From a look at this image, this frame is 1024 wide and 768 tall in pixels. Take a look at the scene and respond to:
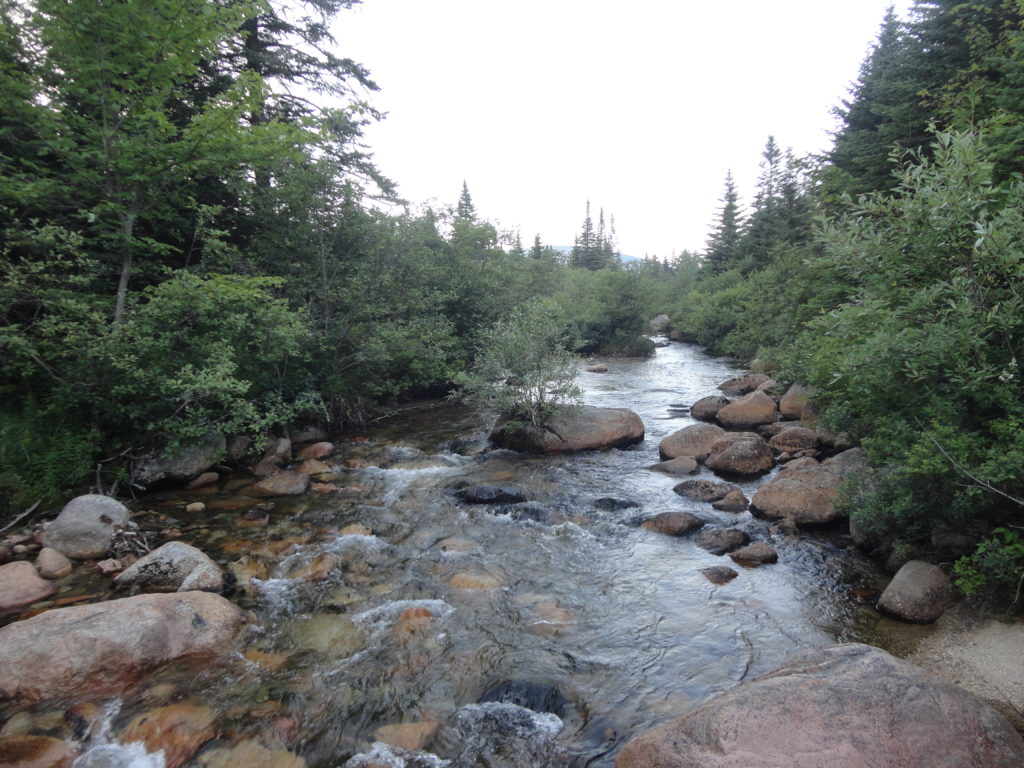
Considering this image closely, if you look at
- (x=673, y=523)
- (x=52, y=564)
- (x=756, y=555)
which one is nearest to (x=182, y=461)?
(x=52, y=564)

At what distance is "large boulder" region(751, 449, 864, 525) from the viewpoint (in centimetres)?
818

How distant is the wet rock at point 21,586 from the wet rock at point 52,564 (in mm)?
103

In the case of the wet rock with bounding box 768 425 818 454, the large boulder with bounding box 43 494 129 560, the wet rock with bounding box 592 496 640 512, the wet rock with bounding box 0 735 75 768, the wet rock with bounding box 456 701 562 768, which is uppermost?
the wet rock with bounding box 768 425 818 454

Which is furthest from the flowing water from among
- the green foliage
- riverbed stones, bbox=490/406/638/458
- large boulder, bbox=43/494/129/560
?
the green foliage

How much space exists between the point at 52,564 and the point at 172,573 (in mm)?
1592

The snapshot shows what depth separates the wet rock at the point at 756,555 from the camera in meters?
7.38

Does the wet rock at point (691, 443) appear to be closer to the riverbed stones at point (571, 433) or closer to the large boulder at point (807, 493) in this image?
the riverbed stones at point (571, 433)

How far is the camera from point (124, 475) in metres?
8.77

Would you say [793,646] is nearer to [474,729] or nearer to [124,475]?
[474,729]

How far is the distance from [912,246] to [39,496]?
1250 centimetres

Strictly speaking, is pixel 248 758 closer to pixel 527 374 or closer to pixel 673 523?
pixel 673 523

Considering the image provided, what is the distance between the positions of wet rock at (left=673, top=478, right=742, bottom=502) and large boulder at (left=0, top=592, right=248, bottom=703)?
798 cm

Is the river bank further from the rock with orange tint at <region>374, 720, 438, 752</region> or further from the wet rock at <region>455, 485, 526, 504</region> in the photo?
the wet rock at <region>455, 485, 526, 504</region>

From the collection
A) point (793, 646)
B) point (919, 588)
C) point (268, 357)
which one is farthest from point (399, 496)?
point (919, 588)
